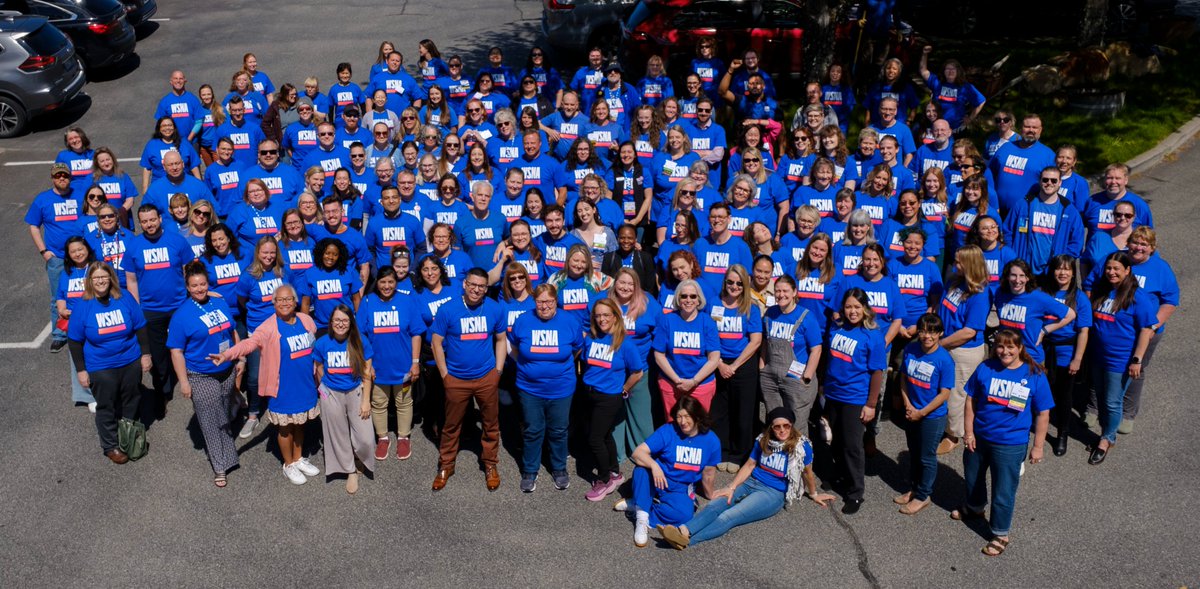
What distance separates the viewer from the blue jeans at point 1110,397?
835cm

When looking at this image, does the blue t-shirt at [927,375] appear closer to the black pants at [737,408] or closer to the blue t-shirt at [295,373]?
the black pants at [737,408]

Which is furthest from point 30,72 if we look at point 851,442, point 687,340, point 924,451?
point 924,451

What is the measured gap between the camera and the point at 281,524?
7.87 meters

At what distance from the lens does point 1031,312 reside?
26.5ft

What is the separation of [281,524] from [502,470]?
1.79 metres

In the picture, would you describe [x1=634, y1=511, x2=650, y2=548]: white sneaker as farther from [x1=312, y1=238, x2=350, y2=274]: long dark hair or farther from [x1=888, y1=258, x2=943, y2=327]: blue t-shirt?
[x1=312, y1=238, x2=350, y2=274]: long dark hair

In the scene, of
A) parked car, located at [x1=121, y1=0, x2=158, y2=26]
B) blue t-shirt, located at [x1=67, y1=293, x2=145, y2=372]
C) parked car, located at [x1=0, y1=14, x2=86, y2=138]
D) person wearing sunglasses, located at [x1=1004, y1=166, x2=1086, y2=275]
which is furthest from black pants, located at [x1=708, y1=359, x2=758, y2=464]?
parked car, located at [x1=121, y1=0, x2=158, y2=26]

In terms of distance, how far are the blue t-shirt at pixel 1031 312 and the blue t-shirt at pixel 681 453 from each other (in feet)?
8.57

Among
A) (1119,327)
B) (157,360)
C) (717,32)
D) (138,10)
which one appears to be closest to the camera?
(1119,327)

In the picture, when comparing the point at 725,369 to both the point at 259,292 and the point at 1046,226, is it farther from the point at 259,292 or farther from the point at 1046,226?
the point at 259,292

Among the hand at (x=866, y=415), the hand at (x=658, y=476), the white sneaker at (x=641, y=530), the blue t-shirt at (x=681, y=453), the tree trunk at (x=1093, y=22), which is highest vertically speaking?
the tree trunk at (x=1093, y=22)

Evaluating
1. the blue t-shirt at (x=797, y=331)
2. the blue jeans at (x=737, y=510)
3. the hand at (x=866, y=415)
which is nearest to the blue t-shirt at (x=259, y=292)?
the blue jeans at (x=737, y=510)

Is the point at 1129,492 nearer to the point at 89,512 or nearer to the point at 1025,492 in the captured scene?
the point at 1025,492

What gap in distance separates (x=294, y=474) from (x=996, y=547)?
541 centimetres
